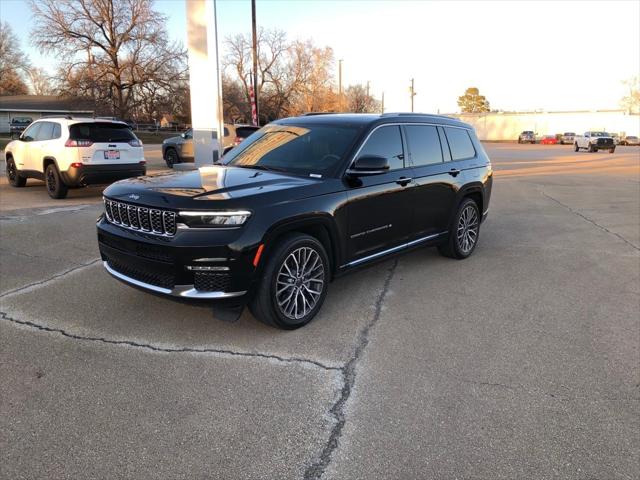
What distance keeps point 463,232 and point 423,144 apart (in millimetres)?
1493

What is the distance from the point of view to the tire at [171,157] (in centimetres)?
1936

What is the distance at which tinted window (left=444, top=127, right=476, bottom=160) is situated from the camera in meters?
6.43

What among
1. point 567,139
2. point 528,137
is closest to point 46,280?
point 567,139

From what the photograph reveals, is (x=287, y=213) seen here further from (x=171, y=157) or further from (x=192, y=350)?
(x=171, y=157)

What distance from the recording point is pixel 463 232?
264 inches

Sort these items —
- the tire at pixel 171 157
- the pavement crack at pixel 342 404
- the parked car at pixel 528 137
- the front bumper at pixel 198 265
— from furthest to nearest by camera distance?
the parked car at pixel 528 137 < the tire at pixel 171 157 < the front bumper at pixel 198 265 < the pavement crack at pixel 342 404

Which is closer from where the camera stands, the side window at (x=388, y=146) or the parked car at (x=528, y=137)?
the side window at (x=388, y=146)

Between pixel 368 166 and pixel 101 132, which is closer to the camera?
pixel 368 166

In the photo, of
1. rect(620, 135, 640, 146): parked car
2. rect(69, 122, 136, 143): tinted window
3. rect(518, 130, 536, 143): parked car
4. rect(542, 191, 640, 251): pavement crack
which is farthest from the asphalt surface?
rect(620, 135, 640, 146): parked car

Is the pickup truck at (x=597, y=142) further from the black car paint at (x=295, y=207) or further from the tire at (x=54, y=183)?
the tire at (x=54, y=183)

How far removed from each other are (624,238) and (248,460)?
7.84m

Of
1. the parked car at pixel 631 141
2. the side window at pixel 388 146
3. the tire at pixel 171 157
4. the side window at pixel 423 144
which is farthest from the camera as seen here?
the parked car at pixel 631 141

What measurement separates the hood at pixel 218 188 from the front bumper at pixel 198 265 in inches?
10.1

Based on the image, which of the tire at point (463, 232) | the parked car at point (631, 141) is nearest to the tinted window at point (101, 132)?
the tire at point (463, 232)
